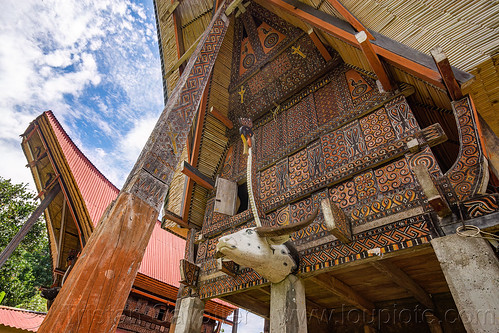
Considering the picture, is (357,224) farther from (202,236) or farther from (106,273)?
(202,236)

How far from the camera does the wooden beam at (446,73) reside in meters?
2.59

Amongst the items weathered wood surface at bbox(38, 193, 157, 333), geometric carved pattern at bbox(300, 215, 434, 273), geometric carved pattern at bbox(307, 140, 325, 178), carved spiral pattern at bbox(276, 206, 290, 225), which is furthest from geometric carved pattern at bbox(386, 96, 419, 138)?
weathered wood surface at bbox(38, 193, 157, 333)

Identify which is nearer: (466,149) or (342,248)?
(466,149)

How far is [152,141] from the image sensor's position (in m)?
1.81

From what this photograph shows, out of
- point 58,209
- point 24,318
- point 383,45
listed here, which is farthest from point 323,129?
point 58,209

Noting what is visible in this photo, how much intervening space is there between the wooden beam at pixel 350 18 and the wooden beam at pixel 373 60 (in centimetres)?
17

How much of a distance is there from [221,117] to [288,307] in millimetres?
4666

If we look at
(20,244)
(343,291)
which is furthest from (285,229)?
(20,244)

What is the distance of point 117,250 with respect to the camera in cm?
124

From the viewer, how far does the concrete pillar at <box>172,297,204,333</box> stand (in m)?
4.27

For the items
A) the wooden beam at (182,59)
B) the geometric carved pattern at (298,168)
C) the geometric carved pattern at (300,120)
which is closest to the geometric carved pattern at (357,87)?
the geometric carved pattern at (300,120)

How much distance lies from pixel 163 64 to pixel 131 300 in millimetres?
6877

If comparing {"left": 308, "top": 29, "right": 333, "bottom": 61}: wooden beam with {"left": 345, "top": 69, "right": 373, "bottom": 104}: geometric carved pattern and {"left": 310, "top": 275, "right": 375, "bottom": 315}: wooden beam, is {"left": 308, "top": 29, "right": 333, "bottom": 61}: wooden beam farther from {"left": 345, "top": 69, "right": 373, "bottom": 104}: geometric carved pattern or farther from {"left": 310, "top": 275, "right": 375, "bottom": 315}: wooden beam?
{"left": 310, "top": 275, "right": 375, "bottom": 315}: wooden beam

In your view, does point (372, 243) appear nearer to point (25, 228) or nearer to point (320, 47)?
point (320, 47)
